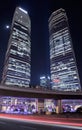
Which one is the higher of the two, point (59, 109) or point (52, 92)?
point (52, 92)

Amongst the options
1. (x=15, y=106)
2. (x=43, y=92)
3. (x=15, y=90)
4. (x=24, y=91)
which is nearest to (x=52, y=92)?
(x=43, y=92)

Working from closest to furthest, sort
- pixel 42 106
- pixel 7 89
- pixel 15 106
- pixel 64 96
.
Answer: pixel 7 89, pixel 64 96, pixel 42 106, pixel 15 106

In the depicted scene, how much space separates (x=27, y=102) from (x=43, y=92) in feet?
291

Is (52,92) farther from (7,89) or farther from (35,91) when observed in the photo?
(7,89)

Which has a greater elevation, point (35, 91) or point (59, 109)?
point (35, 91)

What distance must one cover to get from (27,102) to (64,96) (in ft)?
261

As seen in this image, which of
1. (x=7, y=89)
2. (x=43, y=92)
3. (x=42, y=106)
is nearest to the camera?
(x=7, y=89)

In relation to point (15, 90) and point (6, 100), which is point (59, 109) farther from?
point (6, 100)

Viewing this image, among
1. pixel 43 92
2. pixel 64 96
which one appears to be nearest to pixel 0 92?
pixel 43 92

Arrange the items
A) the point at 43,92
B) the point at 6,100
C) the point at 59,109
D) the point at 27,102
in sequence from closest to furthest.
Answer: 1. the point at 43,92
2. the point at 59,109
3. the point at 27,102
4. the point at 6,100

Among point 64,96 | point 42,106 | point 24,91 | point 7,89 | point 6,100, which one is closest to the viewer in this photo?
point 7,89

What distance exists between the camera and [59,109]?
3477 inches

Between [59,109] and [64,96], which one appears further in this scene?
[59,109]

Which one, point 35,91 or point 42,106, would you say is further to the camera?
point 42,106
